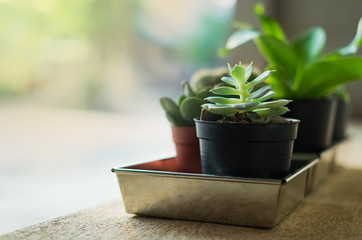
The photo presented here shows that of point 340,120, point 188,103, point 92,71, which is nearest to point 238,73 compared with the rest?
point 188,103

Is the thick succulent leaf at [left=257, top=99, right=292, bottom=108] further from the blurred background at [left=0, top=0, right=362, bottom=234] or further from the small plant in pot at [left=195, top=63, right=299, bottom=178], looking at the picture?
the blurred background at [left=0, top=0, right=362, bottom=234]

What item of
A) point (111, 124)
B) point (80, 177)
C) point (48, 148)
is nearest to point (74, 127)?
point (111, 124)

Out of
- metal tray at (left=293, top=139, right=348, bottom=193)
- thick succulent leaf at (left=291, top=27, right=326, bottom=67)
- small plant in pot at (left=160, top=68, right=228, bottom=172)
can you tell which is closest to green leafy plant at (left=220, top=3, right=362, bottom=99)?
thick succulent leaf at (left=291, top=27, right=326, bottom=67)

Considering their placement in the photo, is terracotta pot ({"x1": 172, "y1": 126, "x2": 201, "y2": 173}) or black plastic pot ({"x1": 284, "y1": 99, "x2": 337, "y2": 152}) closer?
terracotta pot ({"x1": 172, "y1": 126, "x2": 201, "y2": 173})

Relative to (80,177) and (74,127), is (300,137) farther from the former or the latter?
(74,127)

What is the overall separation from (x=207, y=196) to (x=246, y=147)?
3.3 inches

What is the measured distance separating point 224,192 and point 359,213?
0.26 metres

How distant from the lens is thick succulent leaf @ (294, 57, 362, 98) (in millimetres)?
871

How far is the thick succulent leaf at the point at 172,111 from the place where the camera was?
2.51ft

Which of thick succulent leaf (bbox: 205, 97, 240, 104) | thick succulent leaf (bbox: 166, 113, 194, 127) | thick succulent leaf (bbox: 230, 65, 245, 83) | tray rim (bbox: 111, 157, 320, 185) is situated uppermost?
thick succulent leaf (bbox: 230, 65, 245, 83)

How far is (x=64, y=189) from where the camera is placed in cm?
274

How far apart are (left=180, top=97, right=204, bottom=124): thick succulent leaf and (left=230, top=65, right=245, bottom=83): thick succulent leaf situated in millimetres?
120

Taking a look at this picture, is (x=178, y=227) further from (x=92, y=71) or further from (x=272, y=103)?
(x=92, y=71)

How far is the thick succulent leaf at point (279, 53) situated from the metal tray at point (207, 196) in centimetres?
38
